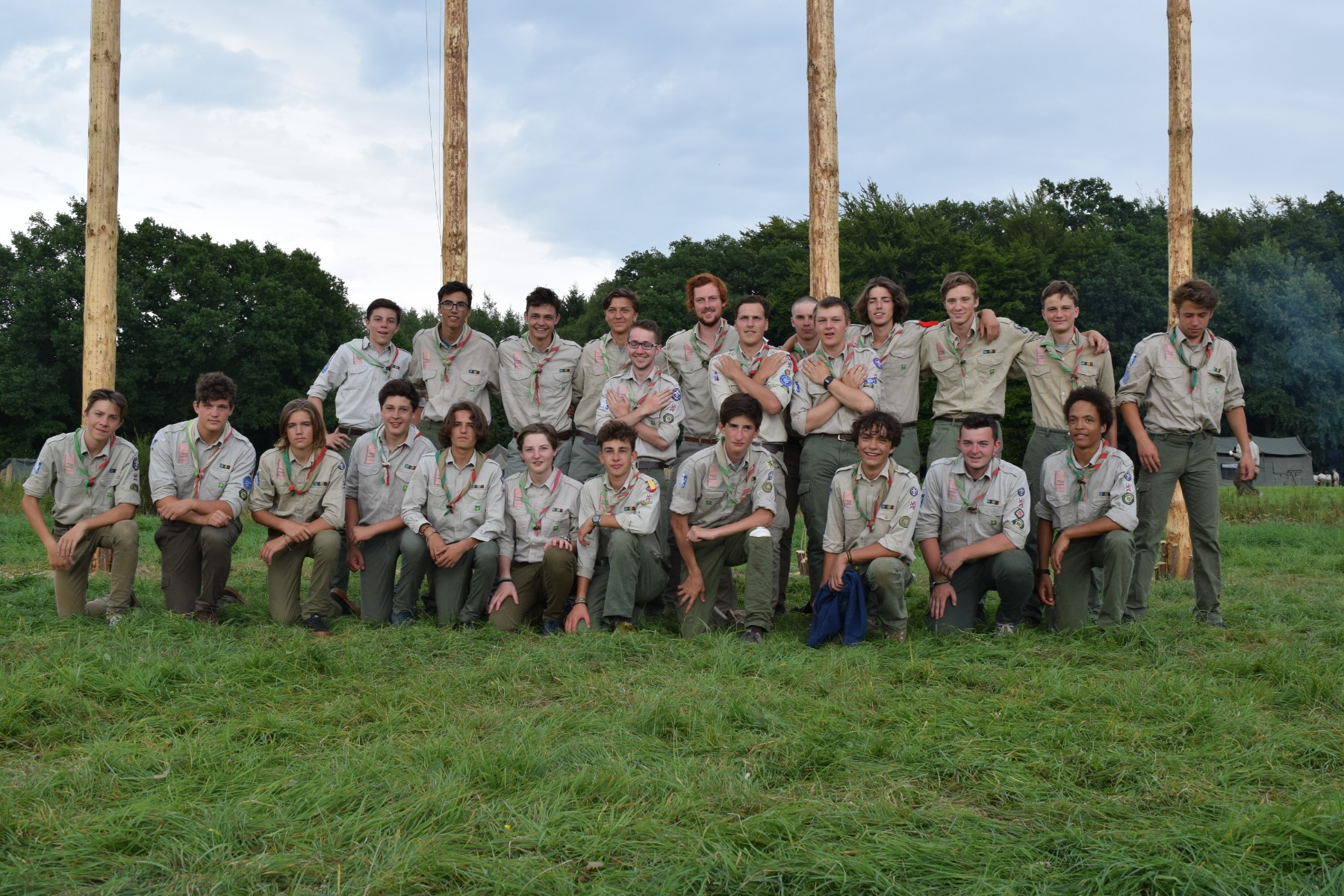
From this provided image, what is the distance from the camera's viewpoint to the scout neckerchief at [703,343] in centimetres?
691

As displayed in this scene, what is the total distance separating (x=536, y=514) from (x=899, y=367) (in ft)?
7.91

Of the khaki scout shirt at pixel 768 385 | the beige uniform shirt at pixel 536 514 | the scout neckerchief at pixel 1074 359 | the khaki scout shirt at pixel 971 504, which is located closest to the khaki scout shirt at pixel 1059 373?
the scout neckerchief at pixel 1074 359

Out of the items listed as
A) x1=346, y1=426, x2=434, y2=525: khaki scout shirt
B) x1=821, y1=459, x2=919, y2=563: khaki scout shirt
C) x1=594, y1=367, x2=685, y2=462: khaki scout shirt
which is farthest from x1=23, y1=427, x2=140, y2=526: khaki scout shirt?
x1=821, y1=459, x2=919, y2=563: khaki scout shirt

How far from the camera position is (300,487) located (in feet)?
20.8

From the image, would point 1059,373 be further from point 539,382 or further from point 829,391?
point 539,382

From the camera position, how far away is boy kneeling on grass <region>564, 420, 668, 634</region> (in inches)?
236

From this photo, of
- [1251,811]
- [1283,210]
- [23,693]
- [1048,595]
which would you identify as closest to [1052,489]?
[1048,595]

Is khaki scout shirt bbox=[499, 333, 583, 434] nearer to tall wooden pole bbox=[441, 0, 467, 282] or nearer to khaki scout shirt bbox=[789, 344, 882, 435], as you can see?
khaki scout shirt bbox=[789, 344, 882, 435]

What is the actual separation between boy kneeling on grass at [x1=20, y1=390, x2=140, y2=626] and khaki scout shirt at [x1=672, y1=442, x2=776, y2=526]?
3.21 meters

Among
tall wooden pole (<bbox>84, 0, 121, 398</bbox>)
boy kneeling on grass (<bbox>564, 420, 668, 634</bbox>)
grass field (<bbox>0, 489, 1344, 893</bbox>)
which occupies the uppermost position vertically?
tall wooden pole (<bbox>84, 0, 121, 398</bbox>)

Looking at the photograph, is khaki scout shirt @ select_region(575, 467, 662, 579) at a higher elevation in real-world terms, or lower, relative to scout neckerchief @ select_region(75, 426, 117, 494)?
lower

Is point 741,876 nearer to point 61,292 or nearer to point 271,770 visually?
point 271,770

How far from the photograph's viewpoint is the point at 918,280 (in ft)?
114

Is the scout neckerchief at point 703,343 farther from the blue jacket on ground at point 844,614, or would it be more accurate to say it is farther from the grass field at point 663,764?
the grass field at point 663,764
